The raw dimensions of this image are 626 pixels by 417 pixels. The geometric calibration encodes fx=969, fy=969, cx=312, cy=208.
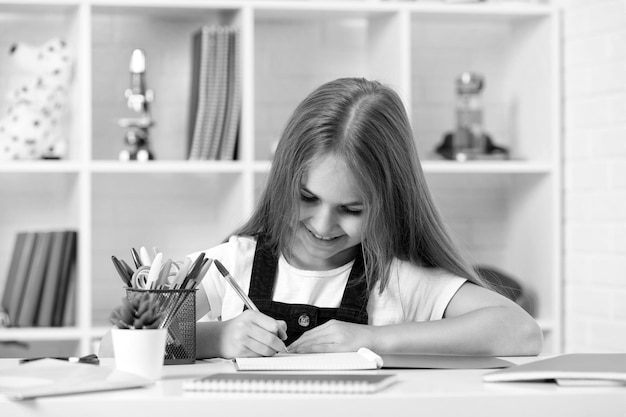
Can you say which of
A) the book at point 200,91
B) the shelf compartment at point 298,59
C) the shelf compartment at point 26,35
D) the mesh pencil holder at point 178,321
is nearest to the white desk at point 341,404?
the mesh pencil holder at point 178,321

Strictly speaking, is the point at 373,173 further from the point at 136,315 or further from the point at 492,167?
the point at 492,167

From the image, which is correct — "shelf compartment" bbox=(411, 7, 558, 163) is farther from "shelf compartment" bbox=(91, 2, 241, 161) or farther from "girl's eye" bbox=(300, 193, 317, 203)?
"girl's eye" bbox=(300, 193, 317, 203)

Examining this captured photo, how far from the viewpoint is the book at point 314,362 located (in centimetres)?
118

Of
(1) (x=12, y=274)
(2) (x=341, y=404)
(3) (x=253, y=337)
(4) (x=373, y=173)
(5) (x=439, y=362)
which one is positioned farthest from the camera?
(1) (x=12, y=274)

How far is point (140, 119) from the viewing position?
2939 mm

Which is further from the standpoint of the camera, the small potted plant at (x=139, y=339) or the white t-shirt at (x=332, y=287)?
the white t-shirt at (x=332, y=287)

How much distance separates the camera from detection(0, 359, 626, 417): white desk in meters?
0.96

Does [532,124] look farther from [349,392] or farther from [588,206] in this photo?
[349,392]

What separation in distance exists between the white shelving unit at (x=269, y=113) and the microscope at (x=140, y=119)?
100 mm

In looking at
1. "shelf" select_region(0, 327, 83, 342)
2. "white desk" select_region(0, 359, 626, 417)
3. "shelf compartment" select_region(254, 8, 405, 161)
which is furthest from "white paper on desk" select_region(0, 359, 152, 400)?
"shelf compartment" select_region(254, 8, 405, 161)

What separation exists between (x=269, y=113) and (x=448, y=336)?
1.81 metres

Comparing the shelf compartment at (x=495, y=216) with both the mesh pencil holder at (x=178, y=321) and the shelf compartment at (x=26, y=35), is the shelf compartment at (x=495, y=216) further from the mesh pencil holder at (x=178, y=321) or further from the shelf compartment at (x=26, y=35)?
the mesh pencil holder at (x=178, y=321)

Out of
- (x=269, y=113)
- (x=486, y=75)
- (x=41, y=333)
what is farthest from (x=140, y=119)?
(x=486, y=75)

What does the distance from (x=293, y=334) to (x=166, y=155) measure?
159 cm
